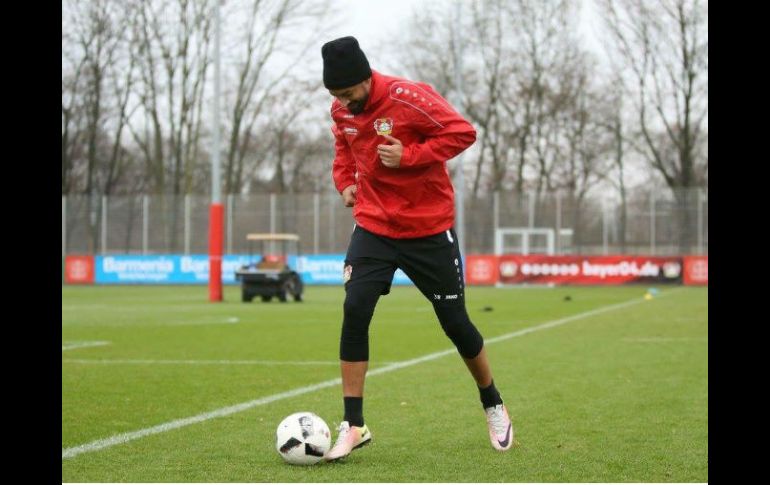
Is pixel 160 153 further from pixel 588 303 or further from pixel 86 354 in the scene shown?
pixel 86 354

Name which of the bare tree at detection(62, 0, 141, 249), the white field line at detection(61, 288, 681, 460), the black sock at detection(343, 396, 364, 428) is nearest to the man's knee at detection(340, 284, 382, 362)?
the black sock at detection(343, 396, 364, 428)

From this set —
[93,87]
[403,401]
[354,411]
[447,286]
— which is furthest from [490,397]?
[93,87]

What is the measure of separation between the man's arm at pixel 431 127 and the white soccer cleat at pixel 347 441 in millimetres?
1342

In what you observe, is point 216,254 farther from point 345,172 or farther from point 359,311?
point 359,311

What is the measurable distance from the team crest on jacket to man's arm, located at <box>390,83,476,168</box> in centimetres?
12

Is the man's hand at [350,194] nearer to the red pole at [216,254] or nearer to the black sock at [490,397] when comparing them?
the black sock at [490,397]

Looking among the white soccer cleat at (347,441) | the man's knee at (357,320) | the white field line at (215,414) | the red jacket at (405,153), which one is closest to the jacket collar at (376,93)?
the red jacket at (405,153)

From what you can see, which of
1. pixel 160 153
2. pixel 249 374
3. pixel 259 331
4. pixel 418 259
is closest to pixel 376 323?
pixel 259 331

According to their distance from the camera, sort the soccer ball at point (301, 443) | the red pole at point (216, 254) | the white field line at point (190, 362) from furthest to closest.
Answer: the red pole at point (216, 254), the white field line at point (190, 362), the soccer ball at point (301, 443)

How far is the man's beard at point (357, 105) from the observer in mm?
6344

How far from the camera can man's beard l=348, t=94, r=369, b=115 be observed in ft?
20.8

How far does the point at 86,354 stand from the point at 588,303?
1505 centimetres

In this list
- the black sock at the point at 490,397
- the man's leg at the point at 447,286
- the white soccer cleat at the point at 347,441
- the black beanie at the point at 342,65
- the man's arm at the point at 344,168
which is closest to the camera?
the white soccer cleat at the point at 347,441

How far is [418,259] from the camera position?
6.58 meters
